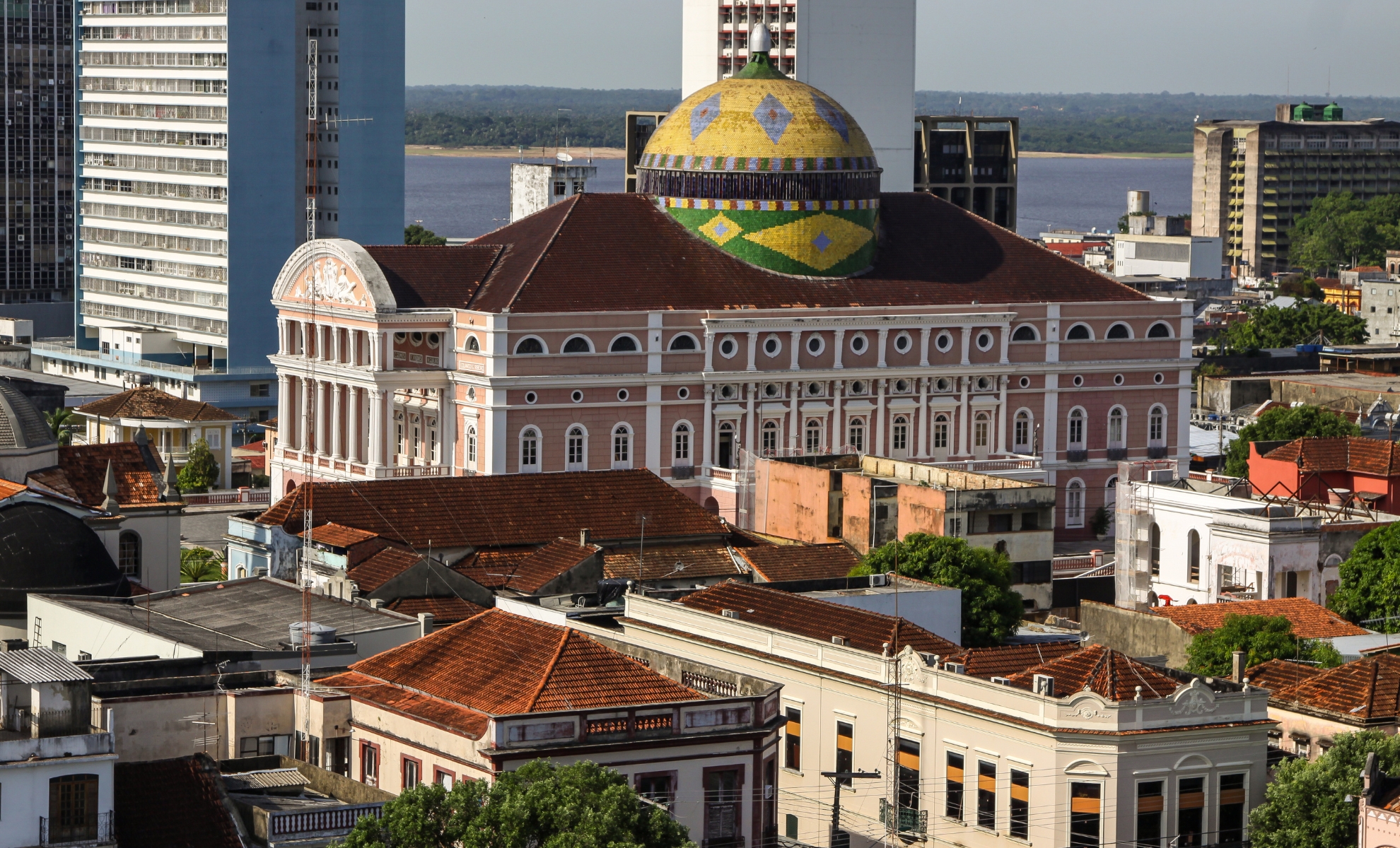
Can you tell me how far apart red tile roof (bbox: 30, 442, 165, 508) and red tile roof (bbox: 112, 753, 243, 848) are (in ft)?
104

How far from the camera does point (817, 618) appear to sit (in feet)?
188

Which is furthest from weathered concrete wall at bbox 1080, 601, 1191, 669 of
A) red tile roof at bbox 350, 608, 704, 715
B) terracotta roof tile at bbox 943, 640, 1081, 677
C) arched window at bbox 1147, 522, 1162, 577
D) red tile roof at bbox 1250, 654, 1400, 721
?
red tile roof at bbox 350, 608, 704, 715

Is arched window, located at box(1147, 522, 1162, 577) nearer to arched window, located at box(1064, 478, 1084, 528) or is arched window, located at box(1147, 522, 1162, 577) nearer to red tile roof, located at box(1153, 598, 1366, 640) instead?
red tile roof, located at box(1153, 598, 1366, 640)

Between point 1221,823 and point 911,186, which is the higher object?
point 911,186

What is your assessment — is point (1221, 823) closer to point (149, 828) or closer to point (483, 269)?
point (149, 828)

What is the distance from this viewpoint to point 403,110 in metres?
154

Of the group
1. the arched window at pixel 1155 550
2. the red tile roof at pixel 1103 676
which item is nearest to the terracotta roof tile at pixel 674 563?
the arched window at pixel 1155 550

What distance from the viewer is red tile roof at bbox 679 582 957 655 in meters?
55.3

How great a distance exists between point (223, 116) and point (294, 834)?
369ft

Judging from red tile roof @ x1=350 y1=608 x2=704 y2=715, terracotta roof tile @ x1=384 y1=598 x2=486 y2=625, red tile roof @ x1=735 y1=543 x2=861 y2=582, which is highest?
red tile roof @ x1=350 y1=608 x2=704 y2=715

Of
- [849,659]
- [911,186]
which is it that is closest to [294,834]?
[849,659]

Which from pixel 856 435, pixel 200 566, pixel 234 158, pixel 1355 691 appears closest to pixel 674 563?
pixel 200 566

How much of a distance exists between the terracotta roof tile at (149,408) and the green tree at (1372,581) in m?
58.5

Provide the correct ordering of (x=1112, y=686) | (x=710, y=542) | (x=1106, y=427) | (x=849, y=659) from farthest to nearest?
(x=1106, y=427), (x=710, y=542), (x=849, y=659), (x=1112, y=686)
